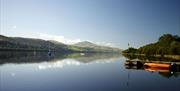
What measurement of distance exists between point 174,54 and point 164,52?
12175 millimetres

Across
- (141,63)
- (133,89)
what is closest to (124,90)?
(133,89)

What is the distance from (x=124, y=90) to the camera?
38000 mm

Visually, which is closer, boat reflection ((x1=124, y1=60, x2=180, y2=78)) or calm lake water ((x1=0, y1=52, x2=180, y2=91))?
calm lake water ((x1=0, y1=52, x2=180, y2=91))

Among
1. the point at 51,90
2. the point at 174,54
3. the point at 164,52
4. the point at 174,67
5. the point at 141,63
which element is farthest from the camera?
the point at 164,52

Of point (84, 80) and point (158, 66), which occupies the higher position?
point (158, 66)

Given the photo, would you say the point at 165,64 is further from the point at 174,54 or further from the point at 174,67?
the point at 174,54

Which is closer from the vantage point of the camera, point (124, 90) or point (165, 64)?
point (124, 90)

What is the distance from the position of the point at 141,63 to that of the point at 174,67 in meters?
12.4

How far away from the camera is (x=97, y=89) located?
124ft

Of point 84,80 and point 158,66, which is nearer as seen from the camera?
point 84,80

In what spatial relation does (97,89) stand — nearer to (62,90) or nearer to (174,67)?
(62,90)

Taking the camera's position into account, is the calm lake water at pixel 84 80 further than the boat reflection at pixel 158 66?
No

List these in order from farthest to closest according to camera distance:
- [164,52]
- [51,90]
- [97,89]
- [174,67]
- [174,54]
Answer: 1. [164,52]
2. [174,54]
3. [174,67]
4. [97,89]
5. [51,90]

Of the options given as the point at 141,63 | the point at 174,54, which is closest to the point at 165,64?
the point at 141,63
